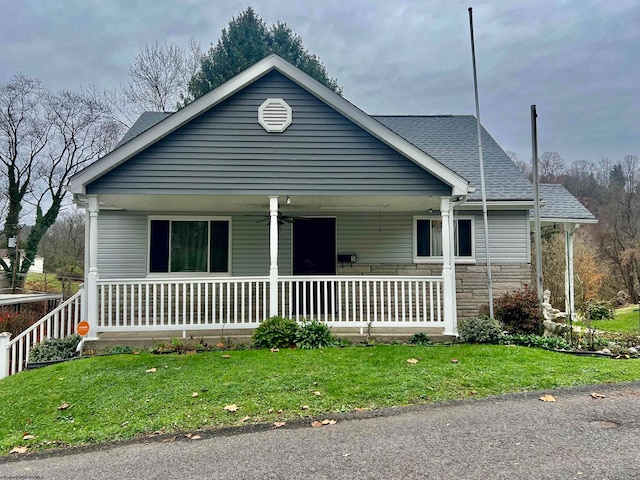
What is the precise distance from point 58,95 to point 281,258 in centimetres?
2043

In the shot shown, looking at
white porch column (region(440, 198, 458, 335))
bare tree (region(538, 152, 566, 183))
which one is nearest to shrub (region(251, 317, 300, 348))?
white porch column (region(440, 198, 458, 335))

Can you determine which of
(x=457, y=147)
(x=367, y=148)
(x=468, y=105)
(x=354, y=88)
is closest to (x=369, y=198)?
(x=367, y=148)

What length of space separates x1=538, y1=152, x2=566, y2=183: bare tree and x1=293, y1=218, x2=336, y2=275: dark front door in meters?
27.3

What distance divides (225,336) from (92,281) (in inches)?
101

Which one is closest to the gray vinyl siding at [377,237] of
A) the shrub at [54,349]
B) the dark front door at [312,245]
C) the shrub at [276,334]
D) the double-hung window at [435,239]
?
the double-hung window at [435,239]

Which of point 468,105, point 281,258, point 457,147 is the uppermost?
point 468,105

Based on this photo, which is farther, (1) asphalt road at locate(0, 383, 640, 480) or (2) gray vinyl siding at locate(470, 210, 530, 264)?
(2) gray vinyl siding at locate(470, 210, 530, 264)

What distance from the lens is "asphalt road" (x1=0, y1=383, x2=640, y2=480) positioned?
3.15 meters

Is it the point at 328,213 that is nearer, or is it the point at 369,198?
the point at 369,198

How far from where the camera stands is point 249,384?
511 cm

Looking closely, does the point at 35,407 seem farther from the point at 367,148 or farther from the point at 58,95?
the point at 58,95

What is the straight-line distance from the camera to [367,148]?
7629mm

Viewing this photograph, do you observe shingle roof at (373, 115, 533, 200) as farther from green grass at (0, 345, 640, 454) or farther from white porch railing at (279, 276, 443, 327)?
green grass at (0, 345, 640, 454)

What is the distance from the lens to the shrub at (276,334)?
698 centimetres
